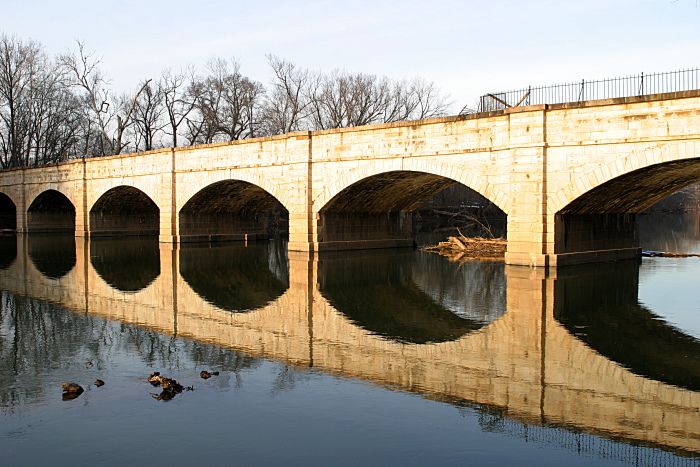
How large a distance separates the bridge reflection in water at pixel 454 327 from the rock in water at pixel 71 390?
232 centimetres

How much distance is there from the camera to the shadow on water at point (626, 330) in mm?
8250

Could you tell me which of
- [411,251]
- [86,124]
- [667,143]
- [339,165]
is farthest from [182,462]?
[86,124]

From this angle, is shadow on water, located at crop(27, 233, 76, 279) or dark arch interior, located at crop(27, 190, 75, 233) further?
dark arch interior, located at crop(27, 190, 75, 233)

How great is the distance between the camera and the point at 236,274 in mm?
19047

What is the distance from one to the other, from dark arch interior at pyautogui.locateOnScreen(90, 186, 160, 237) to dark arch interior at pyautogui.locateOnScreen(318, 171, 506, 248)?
15301 millimetres

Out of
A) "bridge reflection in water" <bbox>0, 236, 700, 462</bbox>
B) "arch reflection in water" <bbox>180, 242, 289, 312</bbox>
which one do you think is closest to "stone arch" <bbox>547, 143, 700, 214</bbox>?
"bridge reflection in water" <bbox>0, 236, 700, 462</bbox>

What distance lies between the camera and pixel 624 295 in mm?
14344

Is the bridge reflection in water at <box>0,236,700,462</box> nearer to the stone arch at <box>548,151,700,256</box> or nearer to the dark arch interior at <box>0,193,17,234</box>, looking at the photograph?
the stone arch at <box>548,151,700,256</box>

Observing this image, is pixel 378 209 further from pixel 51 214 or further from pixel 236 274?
pixel 51 214

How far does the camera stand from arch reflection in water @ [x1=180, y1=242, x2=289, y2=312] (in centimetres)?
1416

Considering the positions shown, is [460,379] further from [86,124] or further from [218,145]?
[86,124]

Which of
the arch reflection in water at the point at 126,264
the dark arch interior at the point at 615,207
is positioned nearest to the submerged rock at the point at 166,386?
the arch reflection in water at the point at 126,264

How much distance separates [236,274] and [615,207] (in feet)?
37.8

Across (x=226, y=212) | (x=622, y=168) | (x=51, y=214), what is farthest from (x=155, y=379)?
(x=51, y=214)
